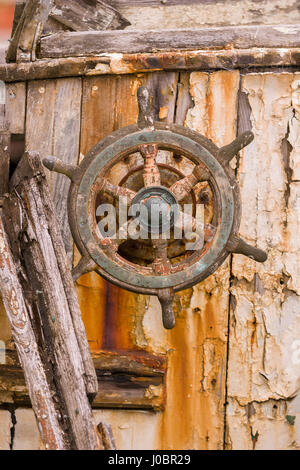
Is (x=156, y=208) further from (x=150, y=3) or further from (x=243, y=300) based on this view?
(x=150, y=3)

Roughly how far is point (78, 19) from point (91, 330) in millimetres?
1154

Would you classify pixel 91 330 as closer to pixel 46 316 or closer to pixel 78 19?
pixel 46 316

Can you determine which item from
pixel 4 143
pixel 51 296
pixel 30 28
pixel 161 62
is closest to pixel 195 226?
pixel 51 296

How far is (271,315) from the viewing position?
2055mm

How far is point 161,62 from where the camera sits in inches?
80.5

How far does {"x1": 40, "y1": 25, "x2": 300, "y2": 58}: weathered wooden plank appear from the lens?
2057 mm

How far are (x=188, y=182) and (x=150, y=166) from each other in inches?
5.0

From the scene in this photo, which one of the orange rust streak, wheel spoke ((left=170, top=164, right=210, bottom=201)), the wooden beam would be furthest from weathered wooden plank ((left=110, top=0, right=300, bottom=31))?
wheel spoke ((left=170, top=164, right=210, bottom=201))

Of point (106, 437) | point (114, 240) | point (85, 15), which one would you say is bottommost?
point (106, 437)

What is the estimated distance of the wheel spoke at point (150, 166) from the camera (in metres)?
1.84

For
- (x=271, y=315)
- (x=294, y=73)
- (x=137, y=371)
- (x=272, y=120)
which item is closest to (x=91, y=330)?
(x=137, y=371)

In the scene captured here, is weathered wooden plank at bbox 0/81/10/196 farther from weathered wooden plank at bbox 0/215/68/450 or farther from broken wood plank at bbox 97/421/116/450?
broken wood plank at bbox 97/421/116/450

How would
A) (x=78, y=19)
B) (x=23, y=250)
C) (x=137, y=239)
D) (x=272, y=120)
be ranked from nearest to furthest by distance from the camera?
(x=23, y=250) → (x=137, y=239) → (x=272, y=120) → (x=78, y=19)

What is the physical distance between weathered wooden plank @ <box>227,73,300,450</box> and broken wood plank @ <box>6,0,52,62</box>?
76 cm
